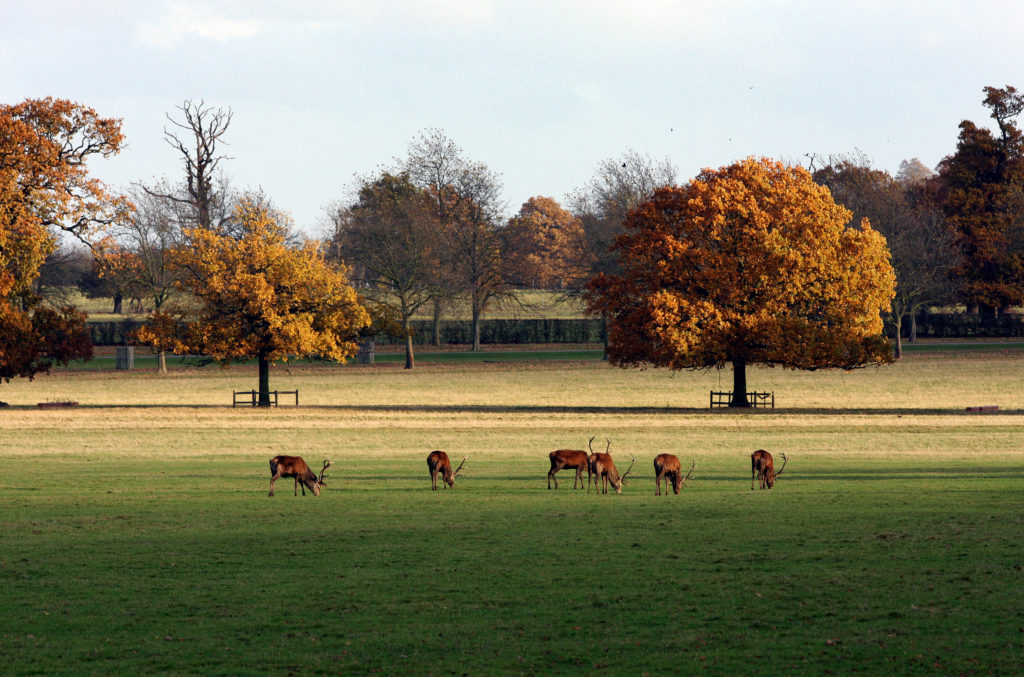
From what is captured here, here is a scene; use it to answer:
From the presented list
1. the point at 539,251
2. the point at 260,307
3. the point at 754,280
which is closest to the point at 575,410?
the point at 754,280

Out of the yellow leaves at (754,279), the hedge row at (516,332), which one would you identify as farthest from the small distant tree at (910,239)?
the yellow leaves at (754,279)

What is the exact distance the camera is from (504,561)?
50.7 ft

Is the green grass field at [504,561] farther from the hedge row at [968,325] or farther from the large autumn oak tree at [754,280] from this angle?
the hedge row at [968,325]

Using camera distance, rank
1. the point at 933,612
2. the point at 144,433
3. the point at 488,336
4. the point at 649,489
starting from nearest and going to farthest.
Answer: the point at 933,612 < the point at 649,489 < the point at 144,433 < the point at 488,336

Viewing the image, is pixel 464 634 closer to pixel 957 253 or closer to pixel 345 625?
pixel 345 625

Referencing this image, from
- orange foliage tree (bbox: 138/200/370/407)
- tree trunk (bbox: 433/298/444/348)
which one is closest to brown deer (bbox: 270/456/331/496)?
orange foliage tree (bbox: 138/200/370/407)

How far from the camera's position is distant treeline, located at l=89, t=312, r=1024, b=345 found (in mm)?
107750

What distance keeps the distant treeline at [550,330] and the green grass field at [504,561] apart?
72.1 metres

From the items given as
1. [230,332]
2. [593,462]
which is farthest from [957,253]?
[593,462]

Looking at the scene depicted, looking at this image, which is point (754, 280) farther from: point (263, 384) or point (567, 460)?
point (567, 460)

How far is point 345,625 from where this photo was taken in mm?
11820

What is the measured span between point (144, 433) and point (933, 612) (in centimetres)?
3388

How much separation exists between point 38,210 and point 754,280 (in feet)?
125

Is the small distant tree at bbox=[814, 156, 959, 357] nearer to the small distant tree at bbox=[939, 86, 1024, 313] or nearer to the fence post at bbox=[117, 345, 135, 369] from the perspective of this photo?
the small distant tree at bbox=[939, 86, 1024, 313]
